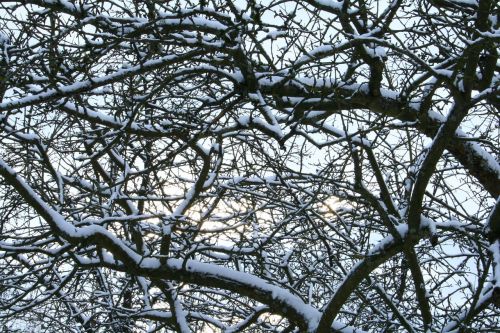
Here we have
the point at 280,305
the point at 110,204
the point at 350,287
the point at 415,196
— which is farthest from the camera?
the point at 110,204

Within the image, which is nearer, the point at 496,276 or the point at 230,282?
the point at 496,276

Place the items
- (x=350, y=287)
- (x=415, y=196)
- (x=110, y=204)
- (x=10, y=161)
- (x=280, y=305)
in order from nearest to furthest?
(x=415, y=196), (x=350, y=287), (x=280, y=305), (x=110, y=204), (x=10, y=161)

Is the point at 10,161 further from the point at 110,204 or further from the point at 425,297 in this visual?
the point at 425,297

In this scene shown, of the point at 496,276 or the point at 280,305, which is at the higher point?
the point at 280,305

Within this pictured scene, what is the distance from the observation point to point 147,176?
627 cm

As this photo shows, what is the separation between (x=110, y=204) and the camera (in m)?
5.35

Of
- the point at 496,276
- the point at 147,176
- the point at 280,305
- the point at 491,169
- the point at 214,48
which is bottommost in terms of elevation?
the point at 496,276

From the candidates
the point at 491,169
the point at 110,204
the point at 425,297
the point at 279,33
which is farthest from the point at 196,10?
the point at 491,169

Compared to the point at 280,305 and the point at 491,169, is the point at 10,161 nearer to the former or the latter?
the point at 280,305

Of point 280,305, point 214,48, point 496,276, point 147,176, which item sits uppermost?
point 147,176

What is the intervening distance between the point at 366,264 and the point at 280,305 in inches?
35.6

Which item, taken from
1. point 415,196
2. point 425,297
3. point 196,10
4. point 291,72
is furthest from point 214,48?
point 425,297

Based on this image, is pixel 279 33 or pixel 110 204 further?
pixel 110 204

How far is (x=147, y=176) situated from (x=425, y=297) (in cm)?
314
